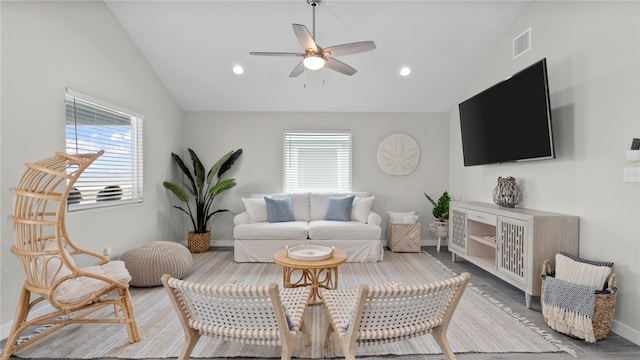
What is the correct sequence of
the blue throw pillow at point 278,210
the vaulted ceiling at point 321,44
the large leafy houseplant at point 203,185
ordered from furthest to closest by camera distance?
the large leafy houseplant at point 203,185 → the blue throw pillow at point 278,210 → the vaulted ceiling at point 321,44

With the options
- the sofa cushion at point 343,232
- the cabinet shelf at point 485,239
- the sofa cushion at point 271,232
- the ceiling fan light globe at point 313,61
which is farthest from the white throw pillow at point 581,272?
the sofa cushion at point 271,232

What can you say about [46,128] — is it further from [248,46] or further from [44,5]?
[248,46]

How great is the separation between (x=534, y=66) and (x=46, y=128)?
14.2ft

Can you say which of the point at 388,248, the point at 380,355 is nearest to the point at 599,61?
the point at 380,355

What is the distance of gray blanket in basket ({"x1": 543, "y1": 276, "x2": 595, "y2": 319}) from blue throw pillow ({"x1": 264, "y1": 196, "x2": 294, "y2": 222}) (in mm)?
3241


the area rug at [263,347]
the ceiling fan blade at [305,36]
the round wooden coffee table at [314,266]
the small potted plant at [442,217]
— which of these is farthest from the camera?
the small potted plant at [442,217]

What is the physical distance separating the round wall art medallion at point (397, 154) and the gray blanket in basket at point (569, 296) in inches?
123

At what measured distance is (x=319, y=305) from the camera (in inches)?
116

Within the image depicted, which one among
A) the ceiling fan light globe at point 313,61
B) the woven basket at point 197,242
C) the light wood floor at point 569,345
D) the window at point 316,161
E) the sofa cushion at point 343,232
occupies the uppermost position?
the ceiling fan light globe at point 313,61

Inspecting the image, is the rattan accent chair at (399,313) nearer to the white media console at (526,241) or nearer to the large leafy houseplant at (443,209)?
the white media console at (526,241)

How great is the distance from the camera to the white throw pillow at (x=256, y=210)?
4.81 m

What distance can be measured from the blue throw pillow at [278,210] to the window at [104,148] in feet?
5.66

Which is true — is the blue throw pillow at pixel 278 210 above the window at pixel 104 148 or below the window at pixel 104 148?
below

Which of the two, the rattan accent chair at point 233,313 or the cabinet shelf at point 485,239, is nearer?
the rattan accent chair at point 233,313
